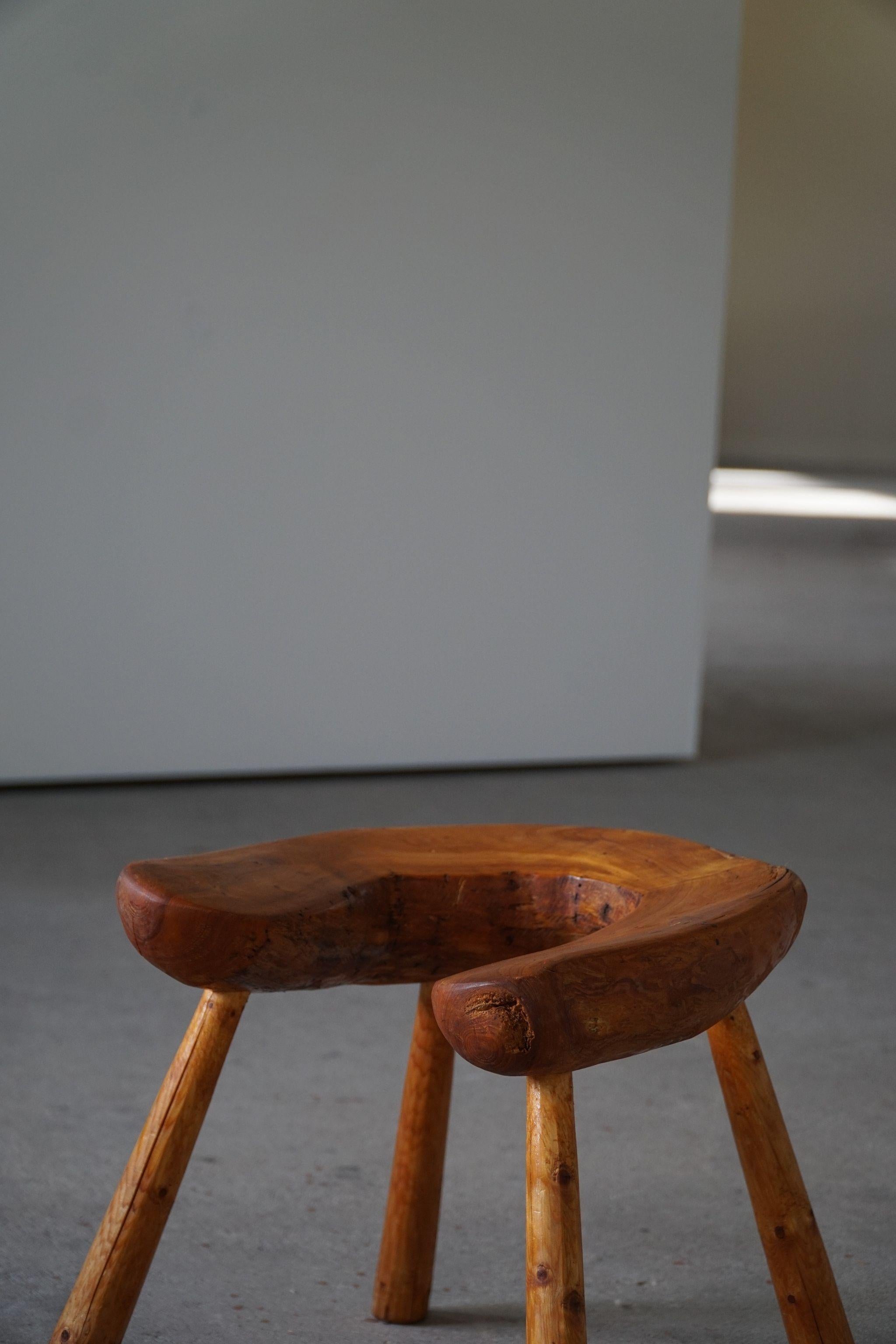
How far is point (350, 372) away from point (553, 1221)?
254 cm

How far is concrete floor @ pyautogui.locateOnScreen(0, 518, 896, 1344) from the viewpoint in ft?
4.49

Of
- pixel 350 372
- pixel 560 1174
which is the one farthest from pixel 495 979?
pixel 350 372

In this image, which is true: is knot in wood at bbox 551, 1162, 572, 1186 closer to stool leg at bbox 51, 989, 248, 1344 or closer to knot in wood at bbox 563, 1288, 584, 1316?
knot in wood at bbox 563, 1288, 584, 1316

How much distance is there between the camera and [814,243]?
10.4 metres

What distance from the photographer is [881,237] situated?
10.3 metres

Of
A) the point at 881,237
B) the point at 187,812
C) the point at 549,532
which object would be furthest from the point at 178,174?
the point at 881,237

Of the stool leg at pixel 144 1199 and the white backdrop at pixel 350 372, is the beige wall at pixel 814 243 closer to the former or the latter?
the white backdrop at pixel 350 372

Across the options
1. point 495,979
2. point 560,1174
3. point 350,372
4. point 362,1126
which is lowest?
point 362,1126

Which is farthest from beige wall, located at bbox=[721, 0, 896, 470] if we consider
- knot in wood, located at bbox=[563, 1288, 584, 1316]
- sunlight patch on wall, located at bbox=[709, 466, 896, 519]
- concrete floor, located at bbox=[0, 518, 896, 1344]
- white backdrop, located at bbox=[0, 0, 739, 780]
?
knot in wood, located at bbox=[563, 1288, 584, 1316]

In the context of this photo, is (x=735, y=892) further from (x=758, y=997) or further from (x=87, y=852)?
(x=87, y=852)

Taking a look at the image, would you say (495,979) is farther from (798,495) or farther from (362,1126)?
(798,495)

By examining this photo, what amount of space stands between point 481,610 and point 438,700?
246 mm

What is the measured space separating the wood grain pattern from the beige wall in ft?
25.3

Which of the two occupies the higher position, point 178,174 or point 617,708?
point 178,174
